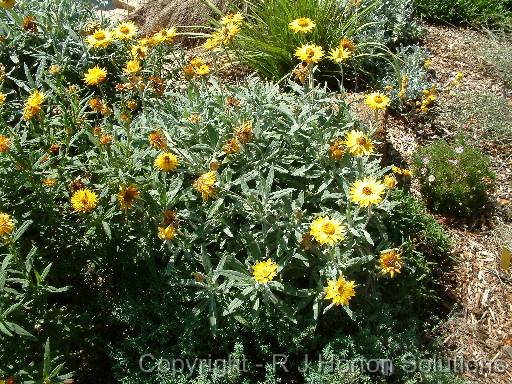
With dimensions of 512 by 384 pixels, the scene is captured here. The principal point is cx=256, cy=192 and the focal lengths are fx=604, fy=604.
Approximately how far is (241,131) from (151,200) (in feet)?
1.64

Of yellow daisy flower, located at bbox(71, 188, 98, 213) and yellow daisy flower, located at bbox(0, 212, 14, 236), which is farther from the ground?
yellow daisy flower, located at bbox(0, 212, 14, 236)

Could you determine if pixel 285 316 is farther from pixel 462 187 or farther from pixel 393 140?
pixel 393 140

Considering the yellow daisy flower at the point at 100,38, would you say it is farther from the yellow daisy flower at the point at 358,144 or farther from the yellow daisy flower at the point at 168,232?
the yellow daisy flower at the point at 358,144

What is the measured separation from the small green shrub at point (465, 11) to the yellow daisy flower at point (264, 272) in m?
3.19

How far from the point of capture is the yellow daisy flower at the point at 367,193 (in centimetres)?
239

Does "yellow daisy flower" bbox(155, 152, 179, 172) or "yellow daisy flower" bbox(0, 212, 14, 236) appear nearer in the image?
"yellow daisy flower" bbox(0, 212, 14, 236)

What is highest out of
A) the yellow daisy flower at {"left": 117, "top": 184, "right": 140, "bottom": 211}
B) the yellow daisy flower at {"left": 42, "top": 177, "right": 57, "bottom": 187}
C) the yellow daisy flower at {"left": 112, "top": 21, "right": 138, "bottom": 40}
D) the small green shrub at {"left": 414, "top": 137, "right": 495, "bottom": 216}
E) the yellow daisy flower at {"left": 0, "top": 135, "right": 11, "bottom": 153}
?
the yellow daisy flower at {"left": 112, "top": 21, "right": 138, "bottom": 40}

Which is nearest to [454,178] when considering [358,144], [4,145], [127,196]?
[358,144]

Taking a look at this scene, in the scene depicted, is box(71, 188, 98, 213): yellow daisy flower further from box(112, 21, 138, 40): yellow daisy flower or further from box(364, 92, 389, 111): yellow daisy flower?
box(364, 92, 389, 111): yellow daisy flower

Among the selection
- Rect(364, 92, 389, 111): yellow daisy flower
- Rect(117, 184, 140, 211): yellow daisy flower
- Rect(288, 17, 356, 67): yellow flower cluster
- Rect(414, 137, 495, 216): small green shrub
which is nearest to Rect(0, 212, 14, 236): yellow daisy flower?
Rect(117, 184, 140, 211): yellow daisy flower

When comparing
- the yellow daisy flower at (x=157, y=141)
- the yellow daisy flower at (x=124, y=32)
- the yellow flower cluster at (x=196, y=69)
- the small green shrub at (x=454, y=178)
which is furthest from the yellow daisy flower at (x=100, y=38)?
the small green shrub at (x=454, y=178)

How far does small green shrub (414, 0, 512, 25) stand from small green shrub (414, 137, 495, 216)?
1748mm

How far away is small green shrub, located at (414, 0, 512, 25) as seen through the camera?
4.87 meters

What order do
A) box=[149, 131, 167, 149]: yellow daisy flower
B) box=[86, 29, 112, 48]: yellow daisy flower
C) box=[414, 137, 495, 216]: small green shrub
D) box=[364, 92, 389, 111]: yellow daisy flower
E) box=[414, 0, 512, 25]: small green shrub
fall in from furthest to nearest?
box=[414, 0, 512, 25]: small green shrub < box=[414, 137, 495, 216]: small green shrub < box=[86, 29, 112, 48]: yellow daisy flower < box=[364, 92, 389, 111]: yellow daisy flower < box=[149, 131, 167, 149]: yellow daisy flower
